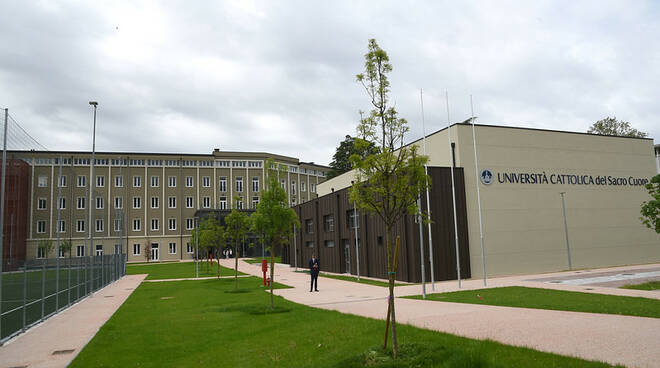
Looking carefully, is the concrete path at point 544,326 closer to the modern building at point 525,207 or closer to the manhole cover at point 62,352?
the manhole cover at point 62,352

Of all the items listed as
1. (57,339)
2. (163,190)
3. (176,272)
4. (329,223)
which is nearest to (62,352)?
(57,339)

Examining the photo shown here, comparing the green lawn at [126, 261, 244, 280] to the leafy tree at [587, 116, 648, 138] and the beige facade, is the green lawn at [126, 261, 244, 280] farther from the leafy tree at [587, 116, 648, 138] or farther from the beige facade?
the leafy tree at [587, 116, 648, 138]

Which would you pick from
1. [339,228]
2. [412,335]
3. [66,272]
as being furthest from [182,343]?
[339,228]

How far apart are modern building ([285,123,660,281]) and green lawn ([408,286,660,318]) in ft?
22.2

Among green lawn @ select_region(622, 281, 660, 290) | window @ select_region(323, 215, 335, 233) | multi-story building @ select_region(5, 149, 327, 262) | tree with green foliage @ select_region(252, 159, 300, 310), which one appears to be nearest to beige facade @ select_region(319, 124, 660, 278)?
green lawn @ select_region(622, 281, 660, 290)

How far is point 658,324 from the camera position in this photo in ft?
32.7

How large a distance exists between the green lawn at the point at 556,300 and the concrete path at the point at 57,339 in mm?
11993

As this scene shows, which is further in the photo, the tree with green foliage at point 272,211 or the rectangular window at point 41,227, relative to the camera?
the tree with green foliage at point 272,211

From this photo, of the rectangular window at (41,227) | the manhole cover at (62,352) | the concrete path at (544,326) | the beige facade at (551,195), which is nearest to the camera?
the concrete path at (544,326)

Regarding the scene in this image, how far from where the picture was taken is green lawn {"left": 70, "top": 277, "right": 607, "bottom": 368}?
294 inches

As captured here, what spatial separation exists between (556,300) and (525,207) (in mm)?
14895

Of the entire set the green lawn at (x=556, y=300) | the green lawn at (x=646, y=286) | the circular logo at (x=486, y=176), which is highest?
the circular logo at (x=486, y=176)

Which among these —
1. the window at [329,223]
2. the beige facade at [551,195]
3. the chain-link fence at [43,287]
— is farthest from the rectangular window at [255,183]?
the beige facade at [551,195]

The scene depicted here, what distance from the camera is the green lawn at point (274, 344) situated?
7477mm
